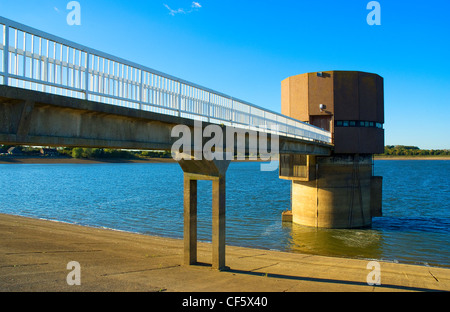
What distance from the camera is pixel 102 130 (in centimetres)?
835

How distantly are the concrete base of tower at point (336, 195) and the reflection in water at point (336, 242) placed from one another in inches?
32.5

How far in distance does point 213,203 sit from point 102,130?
14.5ft

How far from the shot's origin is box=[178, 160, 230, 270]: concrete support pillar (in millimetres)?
11414

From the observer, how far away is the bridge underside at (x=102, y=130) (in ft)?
21.2

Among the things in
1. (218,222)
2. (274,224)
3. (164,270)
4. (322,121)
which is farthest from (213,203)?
(322,121)

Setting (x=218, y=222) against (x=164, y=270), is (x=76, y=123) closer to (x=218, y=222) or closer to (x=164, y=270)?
(x=218, y=222)

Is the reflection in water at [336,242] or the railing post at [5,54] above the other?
the railing post at [5,54]

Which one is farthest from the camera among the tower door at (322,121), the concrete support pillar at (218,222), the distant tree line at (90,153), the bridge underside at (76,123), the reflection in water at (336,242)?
the distant tree line at (90,153)

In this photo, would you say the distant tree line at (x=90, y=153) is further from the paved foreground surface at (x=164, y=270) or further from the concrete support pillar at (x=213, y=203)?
the concrete support pillar at (x=213, y=203)

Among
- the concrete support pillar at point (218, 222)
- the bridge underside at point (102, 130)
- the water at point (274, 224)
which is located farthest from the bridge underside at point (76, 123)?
the water at point (274, 224)

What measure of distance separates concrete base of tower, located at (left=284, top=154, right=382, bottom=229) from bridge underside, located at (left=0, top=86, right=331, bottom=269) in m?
16.8

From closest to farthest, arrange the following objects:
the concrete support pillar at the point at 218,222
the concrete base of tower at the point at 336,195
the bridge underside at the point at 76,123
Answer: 1. the bridge underside at the point at 76,123
2. the concrete support pillar at the point at 218,222
3. the concrete base of tower at the point at 336,195
